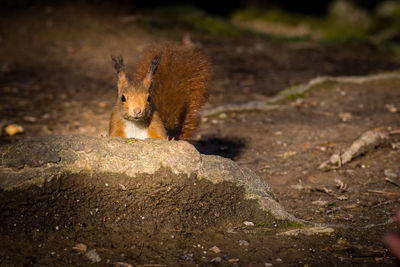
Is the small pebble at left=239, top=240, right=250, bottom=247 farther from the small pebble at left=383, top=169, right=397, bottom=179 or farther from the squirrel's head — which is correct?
the small pebble at left=383, top=169, right=397, bottom=179

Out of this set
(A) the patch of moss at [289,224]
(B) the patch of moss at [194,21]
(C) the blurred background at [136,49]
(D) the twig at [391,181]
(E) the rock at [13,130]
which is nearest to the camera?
(A) the patch of moss at [289,224]

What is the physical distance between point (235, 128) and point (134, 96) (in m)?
2.09

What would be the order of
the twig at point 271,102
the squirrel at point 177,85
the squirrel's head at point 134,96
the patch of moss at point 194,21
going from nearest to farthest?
the squirrel's head at point 134,96, the squirrel at point 177,85, the twig at point 271,102, the patch of moss at point 194,21

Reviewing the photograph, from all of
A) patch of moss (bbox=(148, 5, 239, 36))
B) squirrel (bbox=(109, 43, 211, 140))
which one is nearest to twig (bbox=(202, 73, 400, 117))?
squirrel (bbox=(109, 43, 211, 140))

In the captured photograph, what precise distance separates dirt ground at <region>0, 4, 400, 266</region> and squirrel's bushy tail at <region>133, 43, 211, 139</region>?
802 millimetres

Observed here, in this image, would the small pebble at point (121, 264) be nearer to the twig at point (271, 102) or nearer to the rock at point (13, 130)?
the rock at point (13, 130)

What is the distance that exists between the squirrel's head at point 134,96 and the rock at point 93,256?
87 centimetres

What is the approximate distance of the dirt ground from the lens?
1.92 meters

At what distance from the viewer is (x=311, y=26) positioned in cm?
1071

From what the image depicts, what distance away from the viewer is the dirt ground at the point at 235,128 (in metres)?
1.92

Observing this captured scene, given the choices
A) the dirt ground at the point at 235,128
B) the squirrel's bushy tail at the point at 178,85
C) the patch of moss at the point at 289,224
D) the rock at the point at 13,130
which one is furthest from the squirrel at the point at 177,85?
the rock at the point at 13,130

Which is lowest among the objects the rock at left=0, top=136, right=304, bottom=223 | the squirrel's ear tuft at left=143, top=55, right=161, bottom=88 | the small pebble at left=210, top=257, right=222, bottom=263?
the small pebble at left=210, top=257, right=222, bottom=263

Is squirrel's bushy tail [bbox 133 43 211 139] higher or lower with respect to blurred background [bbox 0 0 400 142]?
higher

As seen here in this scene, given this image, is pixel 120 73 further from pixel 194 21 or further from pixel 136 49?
pixel 194 21
